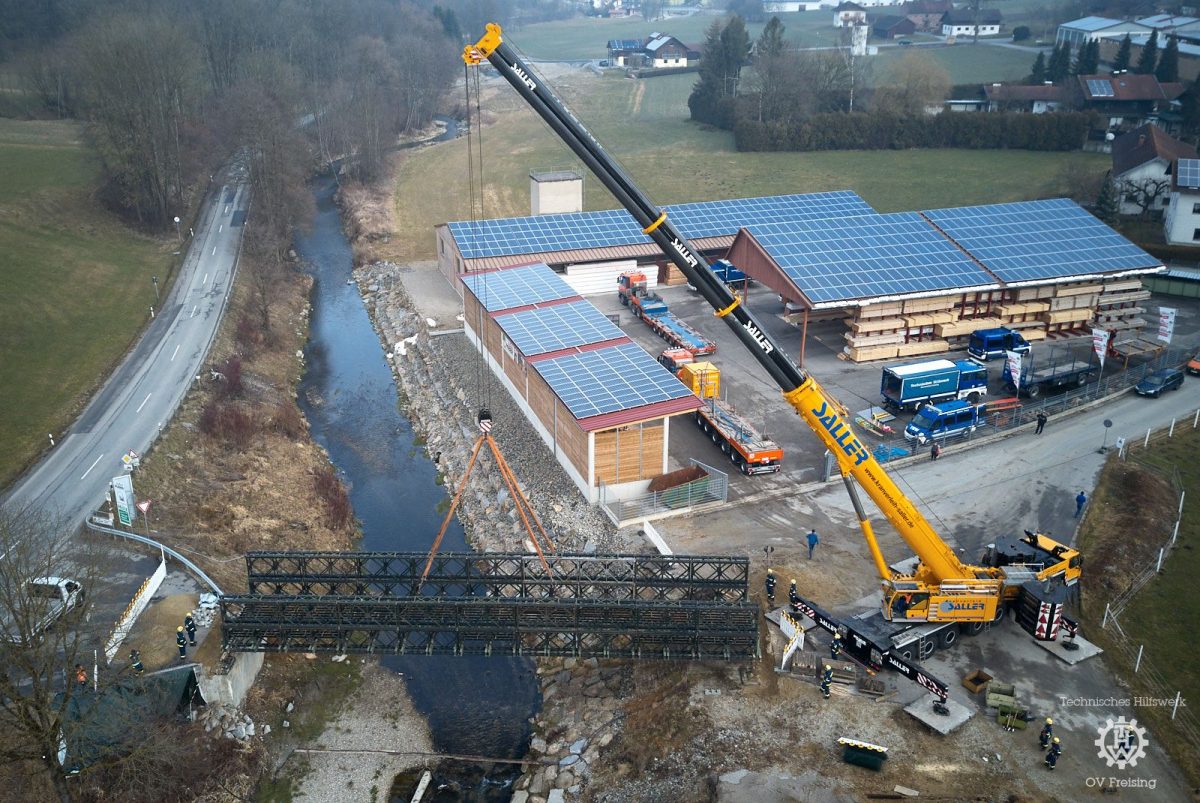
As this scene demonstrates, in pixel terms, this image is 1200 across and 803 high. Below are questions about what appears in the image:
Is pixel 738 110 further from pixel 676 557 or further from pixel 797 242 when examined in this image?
pixel 676 557

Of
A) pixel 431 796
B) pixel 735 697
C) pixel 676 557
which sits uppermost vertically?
pixel 676 557

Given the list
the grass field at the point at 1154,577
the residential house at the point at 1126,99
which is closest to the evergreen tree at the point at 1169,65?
the residential house at the point at 1126,99

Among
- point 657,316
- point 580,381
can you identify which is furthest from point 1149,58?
point 580,381

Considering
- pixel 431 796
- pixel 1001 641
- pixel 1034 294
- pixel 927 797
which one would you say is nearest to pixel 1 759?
pixel 431 796

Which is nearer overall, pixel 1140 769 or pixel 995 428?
pixel 1140 769

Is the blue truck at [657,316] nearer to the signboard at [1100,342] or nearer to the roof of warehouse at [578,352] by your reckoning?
the roof of warehouse at [578,352]

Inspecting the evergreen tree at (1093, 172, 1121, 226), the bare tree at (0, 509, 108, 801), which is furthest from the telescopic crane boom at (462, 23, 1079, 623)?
the evergreen tree at (1093, 172, 1121, 226)

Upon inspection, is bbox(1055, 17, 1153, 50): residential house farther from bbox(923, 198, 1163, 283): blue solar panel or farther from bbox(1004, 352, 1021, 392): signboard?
bbox(1004, 352, 1021, 392): signboard
